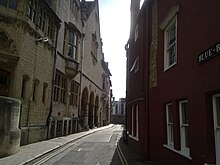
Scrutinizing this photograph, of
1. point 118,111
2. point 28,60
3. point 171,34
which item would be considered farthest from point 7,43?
point 118,111

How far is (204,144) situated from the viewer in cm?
587

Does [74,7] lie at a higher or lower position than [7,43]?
higher

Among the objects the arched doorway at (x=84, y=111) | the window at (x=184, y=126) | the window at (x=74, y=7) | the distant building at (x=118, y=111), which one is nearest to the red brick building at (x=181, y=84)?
the window at (x=184, y=126)

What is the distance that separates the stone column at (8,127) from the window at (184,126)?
7373mm

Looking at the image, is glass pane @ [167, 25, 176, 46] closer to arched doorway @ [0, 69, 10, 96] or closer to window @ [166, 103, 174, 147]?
window @ [166, 103, 174, 147]

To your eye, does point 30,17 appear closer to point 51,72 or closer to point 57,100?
point 51,72

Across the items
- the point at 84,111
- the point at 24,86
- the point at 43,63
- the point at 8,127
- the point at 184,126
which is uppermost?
the point at 43,63

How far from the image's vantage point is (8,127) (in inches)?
432

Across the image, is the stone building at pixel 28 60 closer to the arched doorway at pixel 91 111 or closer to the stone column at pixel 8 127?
the stone column at pixel 8 127

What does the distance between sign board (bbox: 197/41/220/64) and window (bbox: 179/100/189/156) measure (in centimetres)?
184

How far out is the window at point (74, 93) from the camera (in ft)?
87.4

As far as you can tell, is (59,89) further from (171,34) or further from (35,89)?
(171,34)

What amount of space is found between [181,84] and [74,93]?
20.8 metres

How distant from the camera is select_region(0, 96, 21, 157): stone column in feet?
34.8
